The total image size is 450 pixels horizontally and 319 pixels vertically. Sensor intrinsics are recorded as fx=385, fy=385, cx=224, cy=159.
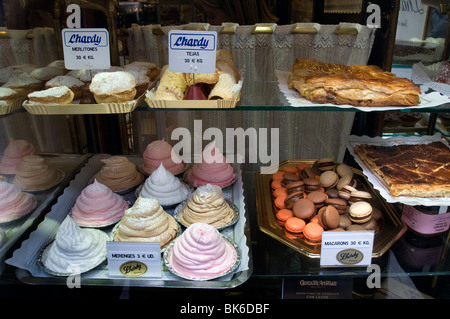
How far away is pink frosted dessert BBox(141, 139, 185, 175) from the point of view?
1.98 metres

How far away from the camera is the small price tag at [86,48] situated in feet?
4.27

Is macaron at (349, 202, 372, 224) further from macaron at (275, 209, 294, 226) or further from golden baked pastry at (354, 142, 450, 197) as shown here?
macaron at (275, 209, 294, 226)

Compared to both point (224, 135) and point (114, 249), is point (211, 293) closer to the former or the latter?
point (114, 249)

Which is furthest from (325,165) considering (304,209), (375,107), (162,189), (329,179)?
(162,189)

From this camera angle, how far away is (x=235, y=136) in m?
2.28

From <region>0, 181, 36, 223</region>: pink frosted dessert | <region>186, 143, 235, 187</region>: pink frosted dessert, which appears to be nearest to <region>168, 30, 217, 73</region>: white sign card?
<region>186, 143, 235, 187</region>: pink frosted dessert

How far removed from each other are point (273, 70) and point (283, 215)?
82 cm

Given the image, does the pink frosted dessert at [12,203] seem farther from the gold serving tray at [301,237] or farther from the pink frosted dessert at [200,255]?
the gold serving tray at [301,237]

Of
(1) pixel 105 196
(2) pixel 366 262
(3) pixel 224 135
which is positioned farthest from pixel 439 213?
(1) pixel 105 196

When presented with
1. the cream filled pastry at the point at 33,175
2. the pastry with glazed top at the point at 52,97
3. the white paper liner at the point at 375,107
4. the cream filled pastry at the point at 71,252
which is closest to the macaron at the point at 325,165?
the white paper liner at the point at 375,107

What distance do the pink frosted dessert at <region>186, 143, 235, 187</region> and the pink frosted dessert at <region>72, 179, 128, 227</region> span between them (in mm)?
409

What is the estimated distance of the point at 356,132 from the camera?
6.66ft

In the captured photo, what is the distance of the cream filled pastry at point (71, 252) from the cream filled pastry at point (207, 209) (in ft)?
1.17
